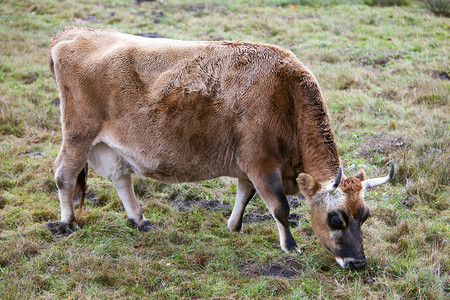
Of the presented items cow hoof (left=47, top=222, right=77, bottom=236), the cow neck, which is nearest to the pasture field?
cow hoof (left=47, top=222, right=77, bottom=236)

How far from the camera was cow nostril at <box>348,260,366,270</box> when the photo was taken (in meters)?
4.49

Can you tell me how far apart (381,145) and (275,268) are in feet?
10.6

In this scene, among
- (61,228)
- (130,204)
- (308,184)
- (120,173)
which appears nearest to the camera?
(308,184)

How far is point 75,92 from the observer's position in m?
5.33

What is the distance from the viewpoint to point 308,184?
4.69m

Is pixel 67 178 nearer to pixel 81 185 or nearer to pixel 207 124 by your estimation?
pixel 81 185

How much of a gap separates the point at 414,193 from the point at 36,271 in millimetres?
4566

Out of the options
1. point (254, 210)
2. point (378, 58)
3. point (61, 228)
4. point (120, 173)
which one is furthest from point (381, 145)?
point (61, 228)

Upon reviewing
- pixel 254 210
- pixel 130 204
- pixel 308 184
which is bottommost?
pixel 254 210

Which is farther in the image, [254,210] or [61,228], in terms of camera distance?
[254,210]

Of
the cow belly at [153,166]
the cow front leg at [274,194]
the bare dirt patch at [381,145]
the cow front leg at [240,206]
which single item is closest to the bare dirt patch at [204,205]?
the cow front leg at [240,206]

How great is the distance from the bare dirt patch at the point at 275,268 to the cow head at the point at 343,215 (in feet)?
1.25

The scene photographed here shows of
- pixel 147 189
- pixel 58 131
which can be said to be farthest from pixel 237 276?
pixel 58 131

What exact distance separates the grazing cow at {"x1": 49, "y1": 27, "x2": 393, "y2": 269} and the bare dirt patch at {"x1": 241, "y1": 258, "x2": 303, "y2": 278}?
0.76ft
